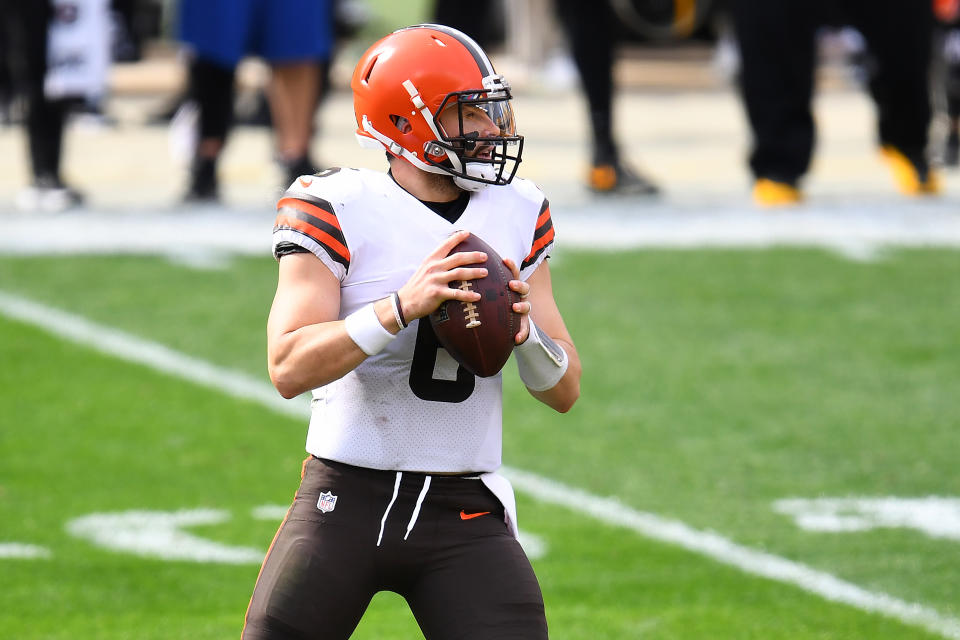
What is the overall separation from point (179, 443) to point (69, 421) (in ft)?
1.51

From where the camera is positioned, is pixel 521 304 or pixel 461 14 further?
pixel 461 14

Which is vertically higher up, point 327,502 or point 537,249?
point 537,249

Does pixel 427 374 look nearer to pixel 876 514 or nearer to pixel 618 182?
pixel 876 514

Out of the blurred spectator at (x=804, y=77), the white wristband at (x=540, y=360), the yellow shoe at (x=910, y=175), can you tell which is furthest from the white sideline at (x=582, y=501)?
the yellow shoe at (x=910, y=175)

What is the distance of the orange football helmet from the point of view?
291cm

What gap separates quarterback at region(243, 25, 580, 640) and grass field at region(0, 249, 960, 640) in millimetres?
1087

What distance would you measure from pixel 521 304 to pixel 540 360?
0.17 m

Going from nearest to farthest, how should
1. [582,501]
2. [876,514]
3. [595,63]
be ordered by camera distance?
[876,514] < [582,501] < [595,63]

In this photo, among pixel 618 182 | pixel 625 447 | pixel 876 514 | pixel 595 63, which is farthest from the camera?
pixel 618 182

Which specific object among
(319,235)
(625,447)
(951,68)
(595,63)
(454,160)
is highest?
(454,160)

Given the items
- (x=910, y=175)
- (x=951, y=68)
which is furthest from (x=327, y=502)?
(x=951, y=68)

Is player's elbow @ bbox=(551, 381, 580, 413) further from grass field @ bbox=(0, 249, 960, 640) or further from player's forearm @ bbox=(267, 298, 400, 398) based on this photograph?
grass field @ bbox=(0, 249, 960, 640)

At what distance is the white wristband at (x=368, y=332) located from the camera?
8.98ft

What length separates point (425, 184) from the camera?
2.99 m
